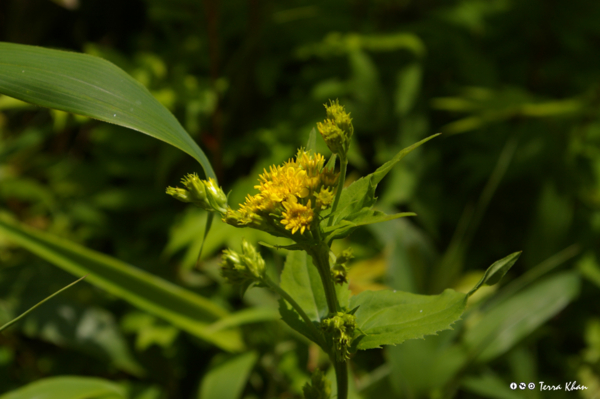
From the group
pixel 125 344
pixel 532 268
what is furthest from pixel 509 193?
pixel 125 344

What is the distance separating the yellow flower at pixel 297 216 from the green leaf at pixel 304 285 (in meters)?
0.14

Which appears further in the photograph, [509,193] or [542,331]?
[509,193]

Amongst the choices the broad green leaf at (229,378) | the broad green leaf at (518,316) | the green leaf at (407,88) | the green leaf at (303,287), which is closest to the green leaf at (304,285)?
the green leaf at (303,287)

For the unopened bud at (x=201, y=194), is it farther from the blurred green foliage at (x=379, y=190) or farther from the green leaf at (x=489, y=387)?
the green leaf at (x=489, y=387)

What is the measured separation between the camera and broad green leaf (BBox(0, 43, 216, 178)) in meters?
0.51

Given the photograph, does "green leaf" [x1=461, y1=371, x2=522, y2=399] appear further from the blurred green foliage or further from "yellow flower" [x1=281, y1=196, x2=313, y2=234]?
"yellow flower" [x1=281, y1=196, x2=313, y2=234]

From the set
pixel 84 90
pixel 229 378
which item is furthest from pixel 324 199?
pixel 229 378

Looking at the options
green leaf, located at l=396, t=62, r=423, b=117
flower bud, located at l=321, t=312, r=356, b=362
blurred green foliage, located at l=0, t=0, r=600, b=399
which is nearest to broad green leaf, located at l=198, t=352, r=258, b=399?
blurred green foliage, located at l=0, t=0, r=600, b=399

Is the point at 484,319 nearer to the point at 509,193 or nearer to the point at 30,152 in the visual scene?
the point at 509,193

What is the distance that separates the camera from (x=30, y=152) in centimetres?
177

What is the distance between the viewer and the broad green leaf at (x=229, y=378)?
1.03 metres

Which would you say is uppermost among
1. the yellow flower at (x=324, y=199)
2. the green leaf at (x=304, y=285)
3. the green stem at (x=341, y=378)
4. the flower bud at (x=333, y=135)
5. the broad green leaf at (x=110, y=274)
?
the broad green leaf at (x=110, y=274)

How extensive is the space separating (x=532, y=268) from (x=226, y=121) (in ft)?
3.55

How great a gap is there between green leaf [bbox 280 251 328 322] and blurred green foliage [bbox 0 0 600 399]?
584 millimetres
